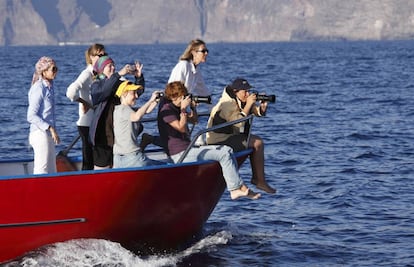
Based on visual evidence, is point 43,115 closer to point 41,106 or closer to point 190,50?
point 41,106

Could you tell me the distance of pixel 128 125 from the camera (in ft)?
34.9

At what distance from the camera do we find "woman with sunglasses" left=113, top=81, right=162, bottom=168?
1041 centimetres

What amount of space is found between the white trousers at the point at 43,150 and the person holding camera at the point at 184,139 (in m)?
1.15

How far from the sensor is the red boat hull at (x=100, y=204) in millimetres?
10586

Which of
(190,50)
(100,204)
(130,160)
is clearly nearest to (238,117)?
(190,50)

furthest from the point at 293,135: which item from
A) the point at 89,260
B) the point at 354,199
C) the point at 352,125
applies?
the point at 89,260

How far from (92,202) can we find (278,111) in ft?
66.0

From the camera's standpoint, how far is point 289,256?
12.2 meters

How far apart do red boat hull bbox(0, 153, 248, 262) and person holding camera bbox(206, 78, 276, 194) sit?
0.53 metres

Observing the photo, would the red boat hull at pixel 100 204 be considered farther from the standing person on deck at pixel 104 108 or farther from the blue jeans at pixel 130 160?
the standing person on deck at pixel 104 108

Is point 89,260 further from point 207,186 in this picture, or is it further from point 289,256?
point 289,256

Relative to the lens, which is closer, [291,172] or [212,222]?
[212,222]

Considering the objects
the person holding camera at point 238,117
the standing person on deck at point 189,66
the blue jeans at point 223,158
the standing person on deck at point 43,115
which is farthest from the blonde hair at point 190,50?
the standing person on deck at point 43,115

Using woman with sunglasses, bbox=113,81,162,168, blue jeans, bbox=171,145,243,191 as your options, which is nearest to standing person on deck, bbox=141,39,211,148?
blue jeans, bbox=171,145,243,191
